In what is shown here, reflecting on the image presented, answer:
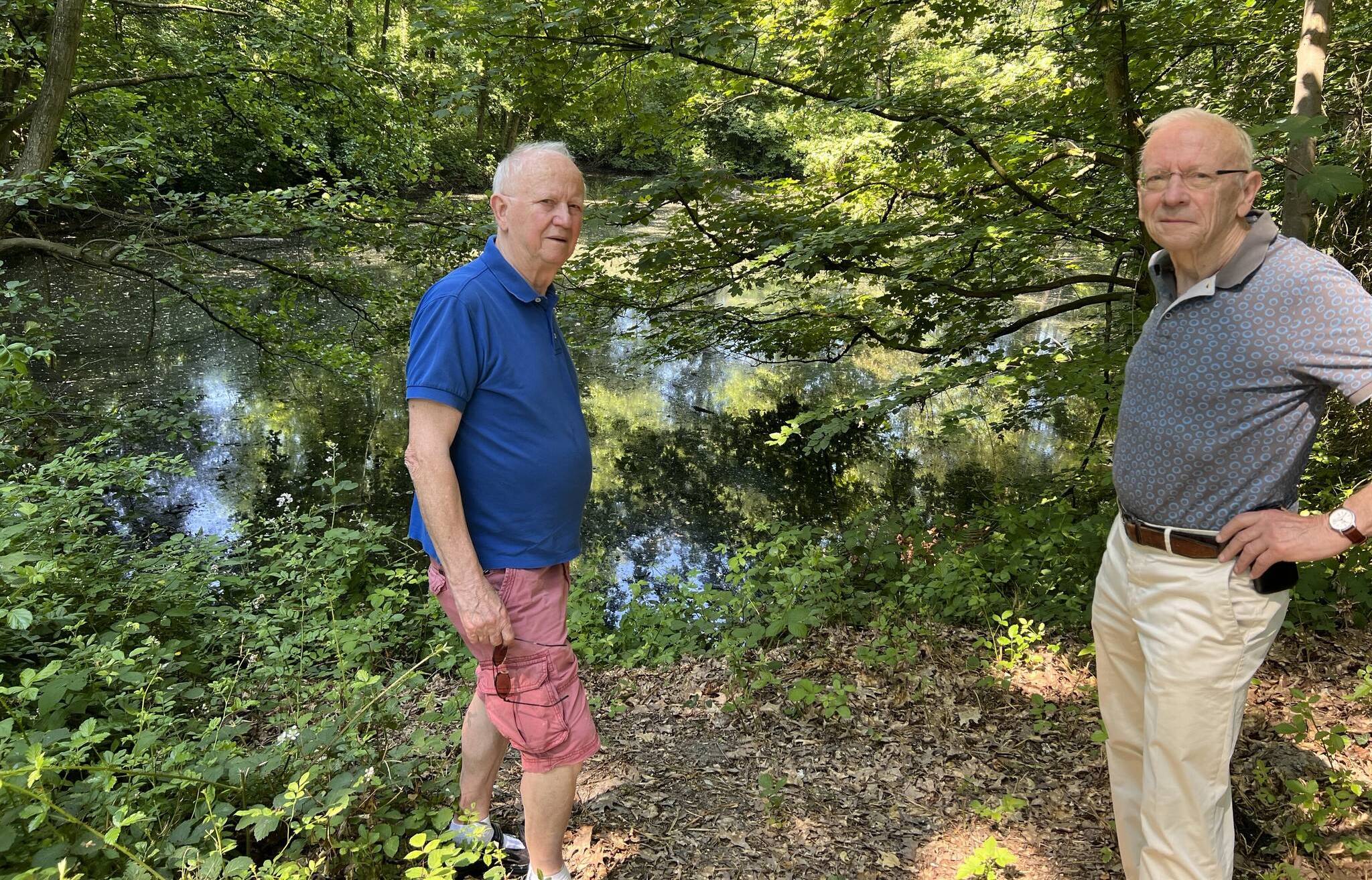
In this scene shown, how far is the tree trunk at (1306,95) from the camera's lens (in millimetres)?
2652

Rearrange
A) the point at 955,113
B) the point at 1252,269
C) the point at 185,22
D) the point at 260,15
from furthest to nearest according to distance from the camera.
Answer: the point at 185,22, the point at 260,15, the point at 955,113, the point at 1252,269

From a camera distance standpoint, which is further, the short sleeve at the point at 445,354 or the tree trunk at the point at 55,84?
the tree trunk at the point at 55,84

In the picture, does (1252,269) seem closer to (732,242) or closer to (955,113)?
(955,113)

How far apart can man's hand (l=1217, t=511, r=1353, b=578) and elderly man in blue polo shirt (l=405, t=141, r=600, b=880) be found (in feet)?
5.09

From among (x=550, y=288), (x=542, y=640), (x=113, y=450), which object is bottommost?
(x=113, y=450)

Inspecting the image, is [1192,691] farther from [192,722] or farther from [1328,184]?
[192,722]

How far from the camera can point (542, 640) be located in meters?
2.10

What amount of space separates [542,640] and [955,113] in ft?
13.1

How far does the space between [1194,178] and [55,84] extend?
758cm

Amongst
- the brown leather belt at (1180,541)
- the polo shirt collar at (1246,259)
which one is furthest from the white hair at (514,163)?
the brown leather belt at (1180,541)

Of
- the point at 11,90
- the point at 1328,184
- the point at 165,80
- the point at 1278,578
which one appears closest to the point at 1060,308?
the point at 1328,184

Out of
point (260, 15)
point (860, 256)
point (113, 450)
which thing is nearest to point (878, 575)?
point (860, 256)

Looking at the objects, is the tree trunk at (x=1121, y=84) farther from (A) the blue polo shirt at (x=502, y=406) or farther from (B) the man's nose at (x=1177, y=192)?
(A) the blue polo shirt at (x=502, y=406)

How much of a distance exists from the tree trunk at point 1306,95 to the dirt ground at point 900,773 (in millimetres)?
1836
